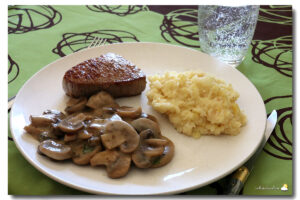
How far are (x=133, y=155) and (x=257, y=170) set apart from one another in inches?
33.6

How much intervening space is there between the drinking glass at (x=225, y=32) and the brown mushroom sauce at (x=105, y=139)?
4.22 ft

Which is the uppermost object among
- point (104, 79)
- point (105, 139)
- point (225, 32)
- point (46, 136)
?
point (225, 32)

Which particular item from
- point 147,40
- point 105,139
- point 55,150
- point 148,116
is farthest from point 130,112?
point 147,40

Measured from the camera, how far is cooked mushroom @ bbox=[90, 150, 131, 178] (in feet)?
6.56

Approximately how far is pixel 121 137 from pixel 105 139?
0.10 metres

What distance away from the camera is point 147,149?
2.12 metres

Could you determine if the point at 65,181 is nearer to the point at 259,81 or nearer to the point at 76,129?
the point at 76,129

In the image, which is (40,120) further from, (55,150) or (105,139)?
(105,139)

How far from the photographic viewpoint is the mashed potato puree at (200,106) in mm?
2328

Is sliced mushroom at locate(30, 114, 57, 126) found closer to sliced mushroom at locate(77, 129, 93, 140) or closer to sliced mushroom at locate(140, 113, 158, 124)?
sliced mushroom at locate(77, 129, 93, 140)

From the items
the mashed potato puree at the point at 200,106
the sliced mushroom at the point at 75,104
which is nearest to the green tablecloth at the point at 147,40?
the mashed potato puree at the point at 200,106

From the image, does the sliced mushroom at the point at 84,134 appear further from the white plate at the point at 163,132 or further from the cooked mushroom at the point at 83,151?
the white plate at the point at 163,132

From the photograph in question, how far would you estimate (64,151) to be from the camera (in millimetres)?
2059

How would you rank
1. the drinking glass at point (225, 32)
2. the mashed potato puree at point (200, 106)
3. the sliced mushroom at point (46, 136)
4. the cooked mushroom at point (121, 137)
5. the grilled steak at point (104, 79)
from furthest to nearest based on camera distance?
the drinking glass at point (225, 32) < the grilled steak at point (104, 79) < the mashed potato puree at point (200, 106) < the sliced mushroom at point (46, 136) < the cooked mushroom at point (121, 137)
